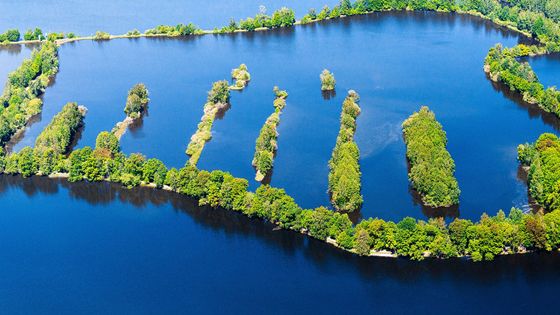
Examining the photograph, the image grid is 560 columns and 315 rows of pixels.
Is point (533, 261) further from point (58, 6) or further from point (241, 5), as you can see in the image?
point (58, 6)

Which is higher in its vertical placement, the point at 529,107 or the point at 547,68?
the point at 547,68

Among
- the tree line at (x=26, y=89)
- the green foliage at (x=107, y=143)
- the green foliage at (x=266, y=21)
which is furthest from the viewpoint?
the green foliage at (x=266, y=21)

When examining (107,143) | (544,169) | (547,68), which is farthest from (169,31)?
(544,169)

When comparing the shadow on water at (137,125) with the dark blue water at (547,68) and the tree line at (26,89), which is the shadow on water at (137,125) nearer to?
the tree line at (26,89)

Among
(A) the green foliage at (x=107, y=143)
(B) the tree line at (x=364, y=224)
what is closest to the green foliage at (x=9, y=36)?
(A) the green foliage at (x=107, y=143)

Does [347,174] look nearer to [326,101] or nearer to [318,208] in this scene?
[318,208]

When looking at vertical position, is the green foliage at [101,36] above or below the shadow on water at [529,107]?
above
